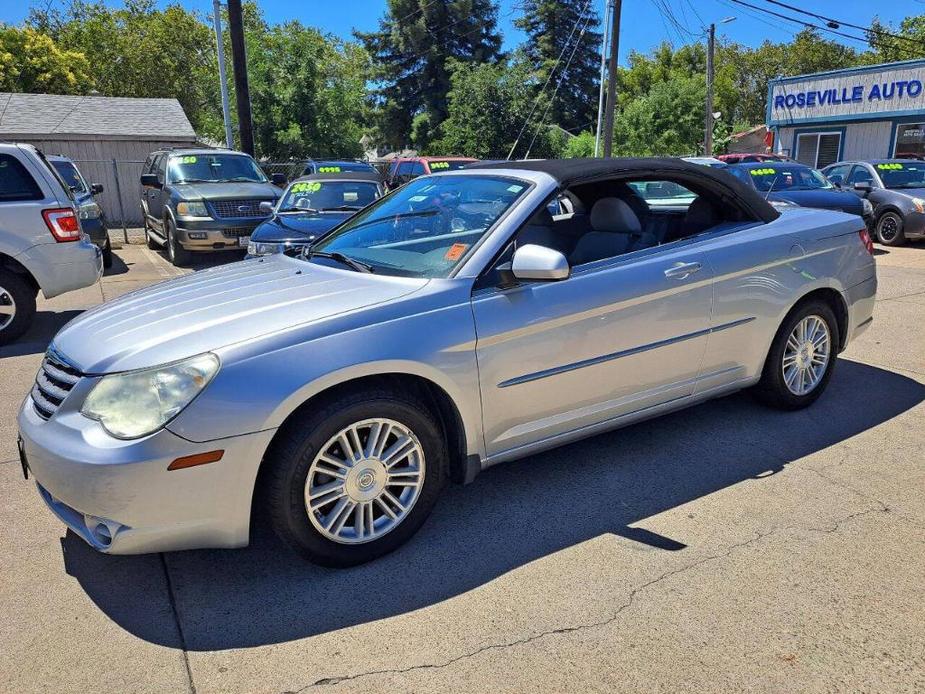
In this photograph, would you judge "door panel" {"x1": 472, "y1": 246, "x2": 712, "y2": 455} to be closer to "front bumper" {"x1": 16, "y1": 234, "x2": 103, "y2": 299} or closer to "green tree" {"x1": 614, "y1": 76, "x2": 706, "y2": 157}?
"front bumper" {"x1": 16, "y1": 234, "x2": 103, "y2": 299}

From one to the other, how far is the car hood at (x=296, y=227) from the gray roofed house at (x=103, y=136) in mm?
13104

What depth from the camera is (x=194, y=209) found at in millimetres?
11320

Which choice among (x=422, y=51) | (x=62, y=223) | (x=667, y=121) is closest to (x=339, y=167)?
(x=62, y=223)

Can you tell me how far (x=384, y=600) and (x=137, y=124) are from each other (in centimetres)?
2351

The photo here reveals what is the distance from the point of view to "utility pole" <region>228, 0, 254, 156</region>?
15430 millimetres

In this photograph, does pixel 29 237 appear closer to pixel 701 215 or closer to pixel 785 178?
pixel 701 215

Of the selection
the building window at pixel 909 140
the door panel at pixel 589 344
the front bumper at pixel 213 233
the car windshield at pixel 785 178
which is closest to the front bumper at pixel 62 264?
the front bumper at pixel 213 233

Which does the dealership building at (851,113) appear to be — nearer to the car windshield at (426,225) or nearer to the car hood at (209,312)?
the car windshield at (426,225)

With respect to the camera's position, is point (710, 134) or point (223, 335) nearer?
point (223, 335)

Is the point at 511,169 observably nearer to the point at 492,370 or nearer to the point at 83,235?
the point at 492,370

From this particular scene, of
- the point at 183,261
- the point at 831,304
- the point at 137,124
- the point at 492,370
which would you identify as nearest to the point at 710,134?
the point at 137,124

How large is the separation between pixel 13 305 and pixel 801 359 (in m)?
6.92

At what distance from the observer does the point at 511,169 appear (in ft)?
12.7

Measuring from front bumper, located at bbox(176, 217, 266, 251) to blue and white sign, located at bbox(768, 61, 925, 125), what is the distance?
23.3 m
